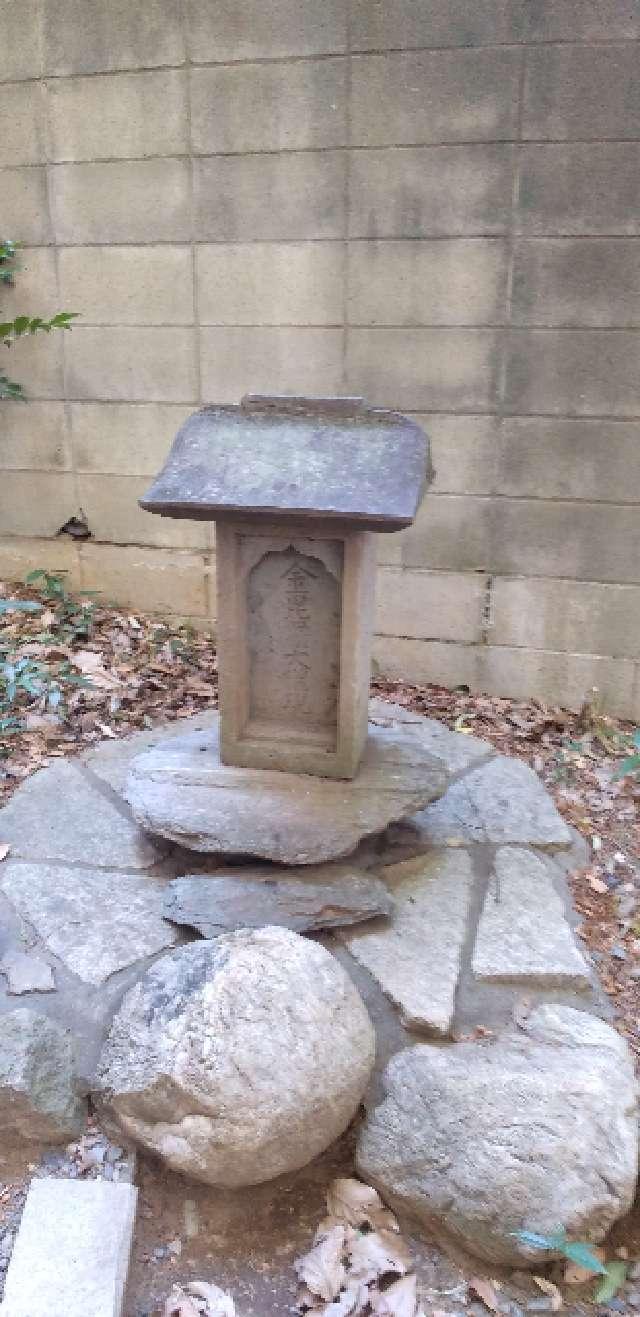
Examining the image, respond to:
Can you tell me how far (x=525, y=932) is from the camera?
118 inches

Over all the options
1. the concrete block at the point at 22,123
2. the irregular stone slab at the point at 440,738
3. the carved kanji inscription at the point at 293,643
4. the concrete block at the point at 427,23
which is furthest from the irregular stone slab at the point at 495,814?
the concrete block at the point at 22,123

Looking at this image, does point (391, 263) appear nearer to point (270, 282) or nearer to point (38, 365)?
point (270, 282)

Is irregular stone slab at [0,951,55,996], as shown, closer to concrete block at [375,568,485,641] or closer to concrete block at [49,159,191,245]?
concrete block at [375,568,485,641]

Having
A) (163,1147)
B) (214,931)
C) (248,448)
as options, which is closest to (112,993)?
(214,931)

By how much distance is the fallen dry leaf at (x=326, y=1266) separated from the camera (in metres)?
2.19

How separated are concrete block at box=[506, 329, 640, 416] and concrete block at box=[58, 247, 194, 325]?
1803 mm

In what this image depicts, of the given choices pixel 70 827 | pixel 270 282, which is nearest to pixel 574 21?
pixel 270 282

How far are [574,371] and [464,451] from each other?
0.65 m

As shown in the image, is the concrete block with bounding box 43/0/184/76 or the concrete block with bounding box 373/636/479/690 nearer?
the concrete block with bounding box 43/0/184/76

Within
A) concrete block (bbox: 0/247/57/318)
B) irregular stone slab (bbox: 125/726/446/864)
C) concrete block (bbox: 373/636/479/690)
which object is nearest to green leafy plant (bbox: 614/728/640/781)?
irregular stone slab (bbox: 125/726/446/864)

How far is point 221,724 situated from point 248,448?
110 cm

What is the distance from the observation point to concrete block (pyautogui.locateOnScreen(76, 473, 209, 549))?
202 inches

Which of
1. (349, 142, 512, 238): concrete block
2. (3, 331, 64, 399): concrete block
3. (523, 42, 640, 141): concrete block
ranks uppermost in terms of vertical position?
(523, 42, 640, 141): concrete block

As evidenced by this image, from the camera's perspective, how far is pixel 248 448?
314cm
